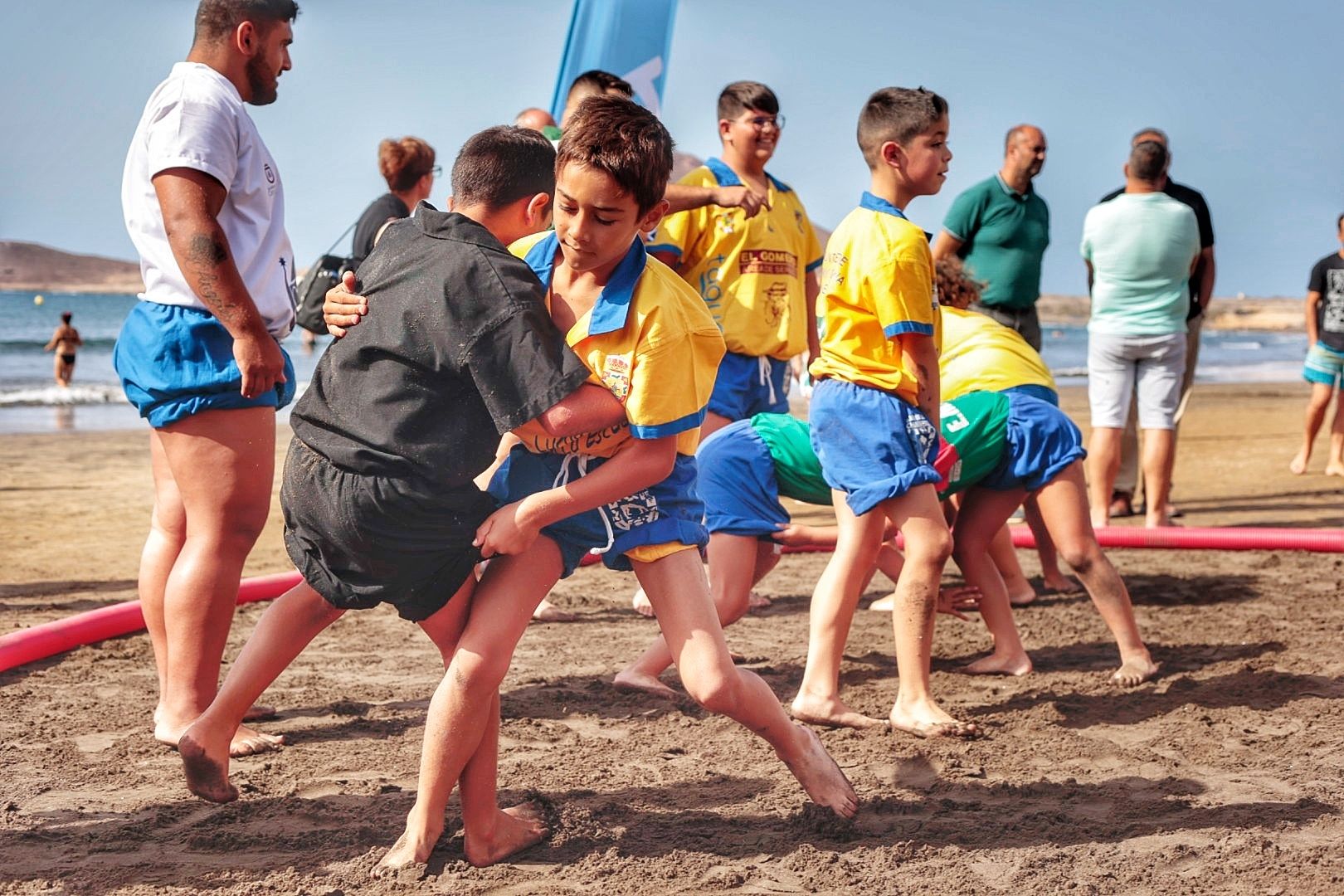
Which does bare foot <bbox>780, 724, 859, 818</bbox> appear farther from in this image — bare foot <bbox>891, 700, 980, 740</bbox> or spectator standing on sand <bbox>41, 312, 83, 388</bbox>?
spectator standing on sand <bbox>41, 312, 83, 388</bbox>

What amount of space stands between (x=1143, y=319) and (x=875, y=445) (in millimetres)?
4168

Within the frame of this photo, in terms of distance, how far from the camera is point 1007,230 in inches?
303

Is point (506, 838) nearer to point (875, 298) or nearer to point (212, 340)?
point (212, 340)

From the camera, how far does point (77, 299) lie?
63188mm

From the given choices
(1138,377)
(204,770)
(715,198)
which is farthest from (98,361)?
(204,770)

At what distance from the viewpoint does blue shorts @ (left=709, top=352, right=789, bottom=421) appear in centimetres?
575

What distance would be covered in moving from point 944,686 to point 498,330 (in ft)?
8.75

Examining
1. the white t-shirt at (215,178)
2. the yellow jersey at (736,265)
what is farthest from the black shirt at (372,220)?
the white t-shirt at (215,178)

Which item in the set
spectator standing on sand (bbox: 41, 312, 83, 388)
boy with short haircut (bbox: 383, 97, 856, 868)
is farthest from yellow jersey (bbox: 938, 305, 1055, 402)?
spectator standing on sand (bbox: 41, 312, 83, 388)

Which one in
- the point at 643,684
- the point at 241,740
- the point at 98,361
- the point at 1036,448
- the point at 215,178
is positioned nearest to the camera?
the point at 215,178

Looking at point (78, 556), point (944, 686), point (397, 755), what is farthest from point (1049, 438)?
point (78, 556)

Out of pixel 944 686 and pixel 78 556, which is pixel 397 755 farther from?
pixel 78 556

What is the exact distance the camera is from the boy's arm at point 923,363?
402 centimetres

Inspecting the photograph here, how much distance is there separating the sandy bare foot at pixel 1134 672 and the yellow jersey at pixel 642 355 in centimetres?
245
